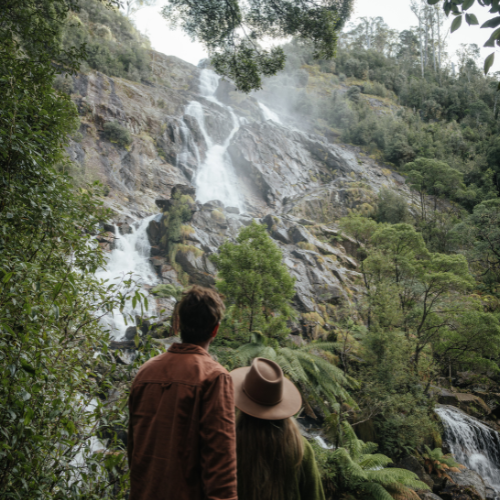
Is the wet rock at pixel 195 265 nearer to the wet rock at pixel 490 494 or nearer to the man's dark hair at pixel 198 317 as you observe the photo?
the wet rock at pixel 490 494

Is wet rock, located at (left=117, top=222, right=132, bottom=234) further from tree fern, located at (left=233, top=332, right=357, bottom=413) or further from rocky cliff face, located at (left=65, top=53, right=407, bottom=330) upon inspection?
tree fern, located at (left=233, top=332, right=357, bottom=413)

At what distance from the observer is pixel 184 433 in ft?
4.47

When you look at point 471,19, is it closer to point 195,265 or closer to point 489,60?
point 489,60

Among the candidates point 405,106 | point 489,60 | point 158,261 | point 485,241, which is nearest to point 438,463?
point 489,60

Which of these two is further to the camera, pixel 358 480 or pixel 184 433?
pixel 358 480

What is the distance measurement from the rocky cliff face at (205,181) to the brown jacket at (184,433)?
14121mm

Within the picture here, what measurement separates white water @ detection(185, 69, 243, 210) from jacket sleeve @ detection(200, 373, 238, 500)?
24171 mm

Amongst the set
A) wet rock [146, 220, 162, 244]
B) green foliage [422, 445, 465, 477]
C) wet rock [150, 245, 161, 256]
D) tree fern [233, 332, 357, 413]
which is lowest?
wet rock [150, 245, 161, 256]

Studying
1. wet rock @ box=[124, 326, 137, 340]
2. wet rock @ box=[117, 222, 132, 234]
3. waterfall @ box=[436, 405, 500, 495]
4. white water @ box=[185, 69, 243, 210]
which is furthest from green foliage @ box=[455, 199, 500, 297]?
wet rock @ box=[117, 222, 132, 234]

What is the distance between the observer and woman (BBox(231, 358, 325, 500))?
1482 millimetres

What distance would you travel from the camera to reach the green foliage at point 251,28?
18.7 ft

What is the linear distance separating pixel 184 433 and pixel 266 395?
421 mm

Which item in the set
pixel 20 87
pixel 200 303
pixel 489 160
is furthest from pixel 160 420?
pixel 489 160

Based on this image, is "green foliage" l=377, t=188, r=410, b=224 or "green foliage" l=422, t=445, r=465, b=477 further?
"green foliage" l=377, t=188, r=410, b=224
